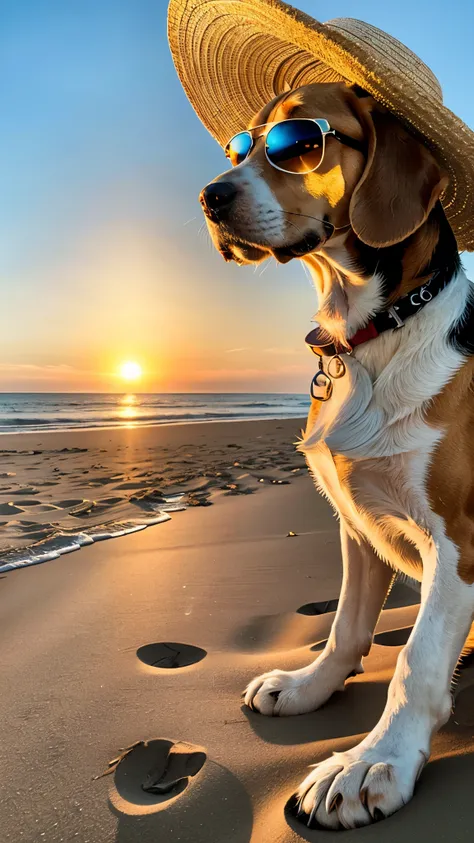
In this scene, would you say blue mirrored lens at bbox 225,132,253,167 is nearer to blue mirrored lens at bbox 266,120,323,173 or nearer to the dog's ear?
blue mirrored lens at bbox 266,120,323,173

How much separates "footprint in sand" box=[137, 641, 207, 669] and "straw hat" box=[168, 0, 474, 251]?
2047 mm

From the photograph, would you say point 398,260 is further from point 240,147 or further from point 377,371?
point 240,147

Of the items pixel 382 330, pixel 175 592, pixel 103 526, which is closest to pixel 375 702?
pixel 382 330

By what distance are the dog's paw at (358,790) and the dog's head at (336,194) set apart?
1479 mm

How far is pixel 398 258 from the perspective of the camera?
201 centimetres

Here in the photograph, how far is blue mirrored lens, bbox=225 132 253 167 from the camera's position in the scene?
91.8 inches

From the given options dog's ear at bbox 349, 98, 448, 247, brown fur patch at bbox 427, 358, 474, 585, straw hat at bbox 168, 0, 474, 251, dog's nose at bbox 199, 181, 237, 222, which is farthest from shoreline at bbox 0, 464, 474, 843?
straw hat at bbox 168, 0, 474, 251

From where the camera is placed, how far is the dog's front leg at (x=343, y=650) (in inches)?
81.2

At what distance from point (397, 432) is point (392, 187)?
0.81 metres

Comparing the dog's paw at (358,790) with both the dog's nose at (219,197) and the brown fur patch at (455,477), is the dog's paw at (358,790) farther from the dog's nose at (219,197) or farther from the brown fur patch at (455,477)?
the dog's nose at (219,197)

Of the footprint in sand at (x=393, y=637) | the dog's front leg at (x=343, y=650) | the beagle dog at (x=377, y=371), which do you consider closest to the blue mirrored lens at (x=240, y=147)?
the beagle dog at (x=377, y=371)

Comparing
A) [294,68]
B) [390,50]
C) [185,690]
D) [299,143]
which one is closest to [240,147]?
[299,143]

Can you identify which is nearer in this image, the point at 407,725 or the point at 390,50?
the point at 407,725

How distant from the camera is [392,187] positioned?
2.00 metres
